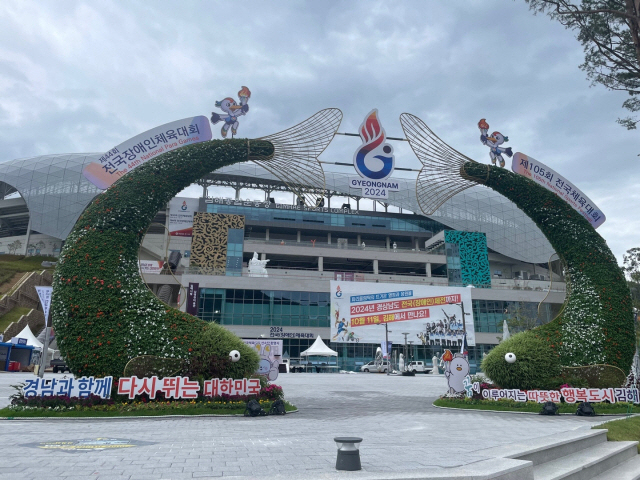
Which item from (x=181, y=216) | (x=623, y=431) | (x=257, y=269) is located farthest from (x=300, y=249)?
(x=623, y=431)

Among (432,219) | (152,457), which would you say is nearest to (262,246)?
(432,219)

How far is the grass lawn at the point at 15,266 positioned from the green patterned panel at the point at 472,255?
157 ft

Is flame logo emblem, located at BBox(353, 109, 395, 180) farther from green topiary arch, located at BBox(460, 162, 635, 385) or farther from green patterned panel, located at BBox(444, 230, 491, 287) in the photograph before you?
green patterned panel, located at BBox(444, 230, 491, 287)

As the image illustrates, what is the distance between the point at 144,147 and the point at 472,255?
4774cm

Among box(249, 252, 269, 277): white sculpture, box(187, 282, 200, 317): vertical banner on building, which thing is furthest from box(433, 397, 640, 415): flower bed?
box(249, 252, 269, 277): white sculpture

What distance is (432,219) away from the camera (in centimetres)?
6184

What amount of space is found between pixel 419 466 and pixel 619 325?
39.6 ft

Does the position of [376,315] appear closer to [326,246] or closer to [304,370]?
[304,370]

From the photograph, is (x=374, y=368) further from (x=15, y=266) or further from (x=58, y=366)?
(x=15, y=266)

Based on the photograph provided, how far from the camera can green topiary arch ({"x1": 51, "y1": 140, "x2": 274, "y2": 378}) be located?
11883mm

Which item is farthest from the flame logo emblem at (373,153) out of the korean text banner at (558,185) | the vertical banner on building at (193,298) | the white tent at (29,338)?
the vertical banner on building at (193,298)

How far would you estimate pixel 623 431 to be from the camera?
895 cm

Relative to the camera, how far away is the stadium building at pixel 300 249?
4453 cm

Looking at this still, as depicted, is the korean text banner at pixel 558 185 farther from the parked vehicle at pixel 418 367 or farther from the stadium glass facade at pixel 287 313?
the stadium glass facade at pixel 287 313
